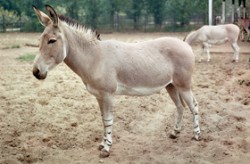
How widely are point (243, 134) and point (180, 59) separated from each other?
1681 mm

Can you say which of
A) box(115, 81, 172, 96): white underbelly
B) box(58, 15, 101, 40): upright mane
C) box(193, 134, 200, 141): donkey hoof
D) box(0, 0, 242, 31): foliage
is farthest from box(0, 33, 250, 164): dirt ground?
box(0, 0, 242, 31): foliage

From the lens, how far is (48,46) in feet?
14.4

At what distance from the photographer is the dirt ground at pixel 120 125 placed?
4945 millimetres

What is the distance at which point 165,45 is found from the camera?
5.34 metres

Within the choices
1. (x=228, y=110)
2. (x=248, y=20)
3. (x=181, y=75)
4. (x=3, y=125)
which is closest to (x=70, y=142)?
(x=3, y=125)

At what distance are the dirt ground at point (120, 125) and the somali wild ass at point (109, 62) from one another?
0.40m

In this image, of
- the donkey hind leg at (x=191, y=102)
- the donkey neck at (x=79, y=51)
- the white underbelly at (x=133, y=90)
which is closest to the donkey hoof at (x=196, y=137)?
the donkey hind leg at (x=191, y=102)

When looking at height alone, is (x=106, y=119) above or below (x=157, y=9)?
below

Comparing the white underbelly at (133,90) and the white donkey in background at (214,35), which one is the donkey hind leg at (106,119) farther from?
the white donkey in background at (214,35)

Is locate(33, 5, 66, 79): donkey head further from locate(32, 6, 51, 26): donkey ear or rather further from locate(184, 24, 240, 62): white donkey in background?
locate(184, 24, 240, 62): white donkey in background

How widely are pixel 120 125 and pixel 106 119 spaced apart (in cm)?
132

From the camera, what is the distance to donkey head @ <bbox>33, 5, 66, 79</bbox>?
4.36m

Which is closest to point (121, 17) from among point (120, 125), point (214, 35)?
point (214, 35)

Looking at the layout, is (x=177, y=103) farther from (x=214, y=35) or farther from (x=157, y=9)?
(x=157, y=9)
